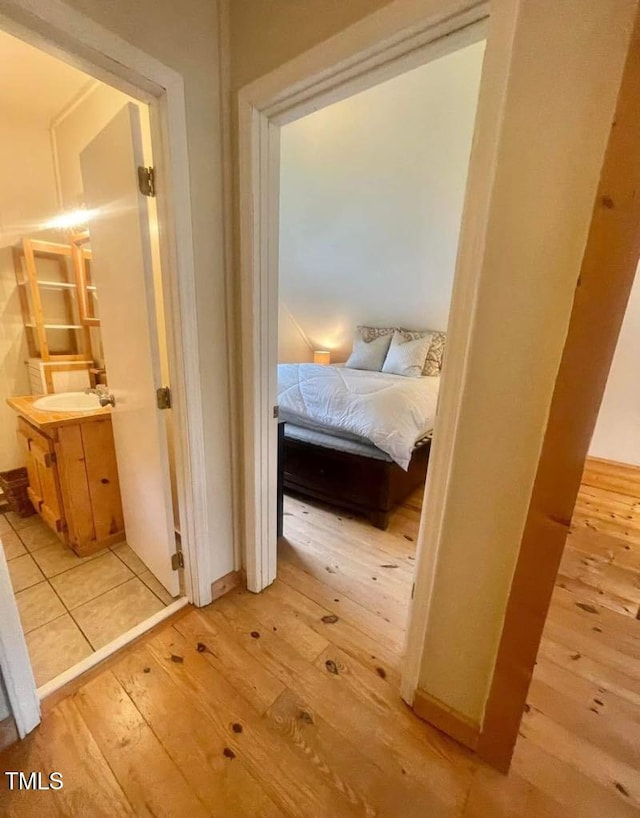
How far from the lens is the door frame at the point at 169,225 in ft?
2.85

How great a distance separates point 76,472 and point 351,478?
1.54 metres

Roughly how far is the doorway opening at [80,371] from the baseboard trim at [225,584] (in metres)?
0.16

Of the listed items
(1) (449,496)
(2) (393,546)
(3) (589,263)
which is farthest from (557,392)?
(2) (393,546)

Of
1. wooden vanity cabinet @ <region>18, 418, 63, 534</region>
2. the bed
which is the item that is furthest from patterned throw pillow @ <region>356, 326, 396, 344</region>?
wooden vanity cabinet @ <region>18, 418, 63, 534</region>

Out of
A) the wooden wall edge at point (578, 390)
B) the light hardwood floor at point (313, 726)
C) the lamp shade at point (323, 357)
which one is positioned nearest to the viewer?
the wooden wall edge at point (578, 390)

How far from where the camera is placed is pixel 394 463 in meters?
2.08

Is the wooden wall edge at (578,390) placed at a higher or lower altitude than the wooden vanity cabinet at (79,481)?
higher

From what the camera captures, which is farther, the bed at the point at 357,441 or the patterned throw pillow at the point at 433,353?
the patterned throw pillow at the point at 433,353

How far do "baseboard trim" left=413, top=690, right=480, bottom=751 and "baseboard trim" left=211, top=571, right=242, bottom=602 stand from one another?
0.92 meters

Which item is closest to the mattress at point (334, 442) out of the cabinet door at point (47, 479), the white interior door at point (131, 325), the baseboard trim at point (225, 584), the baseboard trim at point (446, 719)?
the baseboard trim at point (225, 584)

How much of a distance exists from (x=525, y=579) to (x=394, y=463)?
4.01 feet

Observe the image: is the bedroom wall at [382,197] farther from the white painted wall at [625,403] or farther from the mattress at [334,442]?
the mattress at [334,442]

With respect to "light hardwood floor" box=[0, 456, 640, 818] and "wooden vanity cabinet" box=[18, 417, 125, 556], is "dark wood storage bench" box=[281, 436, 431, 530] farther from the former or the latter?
"wooden vanity cabinet" box=[18, 417, 125, 556]

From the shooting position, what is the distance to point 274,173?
1.28 metres
